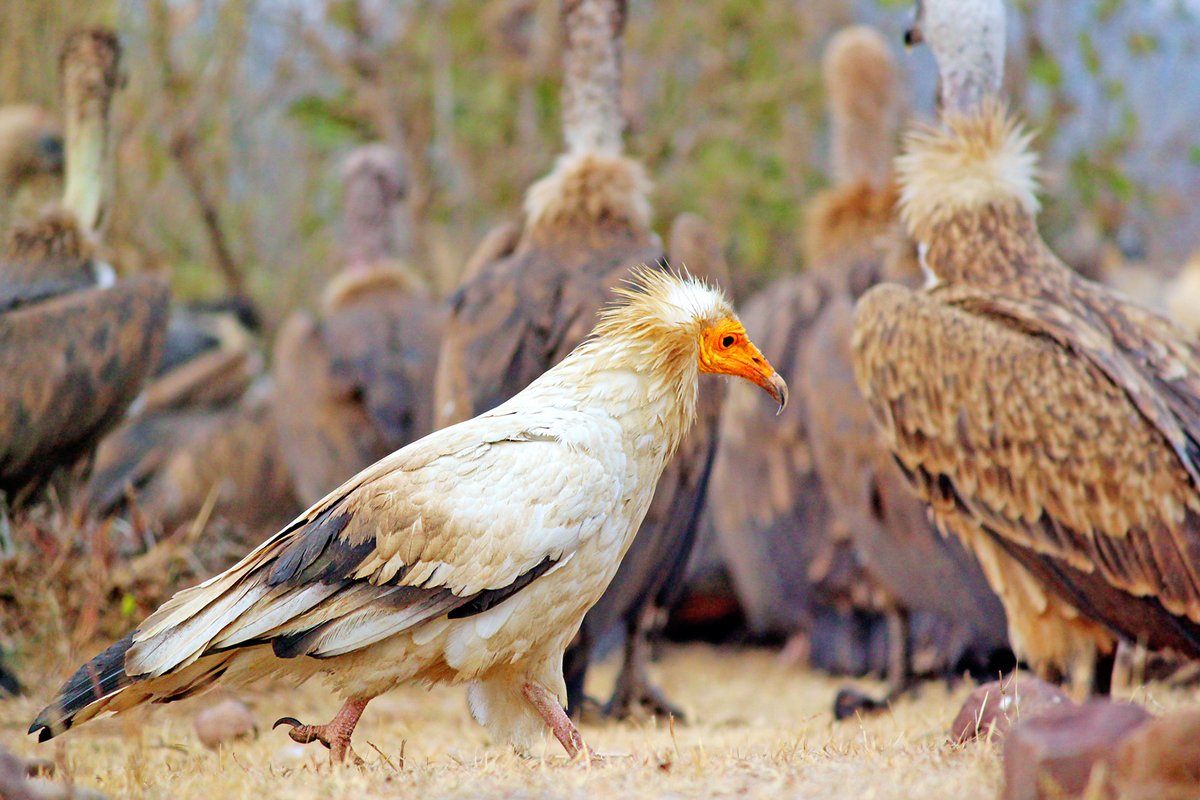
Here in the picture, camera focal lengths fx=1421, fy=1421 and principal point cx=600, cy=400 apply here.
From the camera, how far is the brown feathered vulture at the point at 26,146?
7438mm

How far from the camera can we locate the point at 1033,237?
513cm

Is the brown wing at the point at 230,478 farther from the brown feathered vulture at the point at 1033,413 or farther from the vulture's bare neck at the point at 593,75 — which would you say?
the brown feathered vulture at the point at 1033,413

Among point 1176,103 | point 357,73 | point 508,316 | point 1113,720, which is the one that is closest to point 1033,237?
point 508,316

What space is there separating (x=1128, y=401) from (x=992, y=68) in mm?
1887

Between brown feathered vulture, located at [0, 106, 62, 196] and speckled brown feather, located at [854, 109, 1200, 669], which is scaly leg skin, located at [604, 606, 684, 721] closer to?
speckled brown feather, located at [854, 109, 1200, 669]

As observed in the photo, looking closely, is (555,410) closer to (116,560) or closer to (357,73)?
(116,560)

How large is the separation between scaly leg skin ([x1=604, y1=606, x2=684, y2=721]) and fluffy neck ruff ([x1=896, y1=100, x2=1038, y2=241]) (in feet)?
6.44

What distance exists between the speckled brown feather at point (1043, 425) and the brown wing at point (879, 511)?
98 cm

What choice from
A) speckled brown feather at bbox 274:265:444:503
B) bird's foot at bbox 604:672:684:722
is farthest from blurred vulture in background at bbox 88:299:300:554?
bird's foot at bbox 604:672:684:722

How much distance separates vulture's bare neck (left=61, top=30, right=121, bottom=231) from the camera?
684 centimetres

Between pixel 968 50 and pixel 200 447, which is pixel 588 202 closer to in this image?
pixel 968 50

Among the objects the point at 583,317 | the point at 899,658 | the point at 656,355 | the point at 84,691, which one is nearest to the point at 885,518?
the point at 899,658

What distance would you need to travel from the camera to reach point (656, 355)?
11.8 feet

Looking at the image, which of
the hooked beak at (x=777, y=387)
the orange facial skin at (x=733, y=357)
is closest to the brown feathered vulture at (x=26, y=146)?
the orange facial skin at (x=733, y=357)
